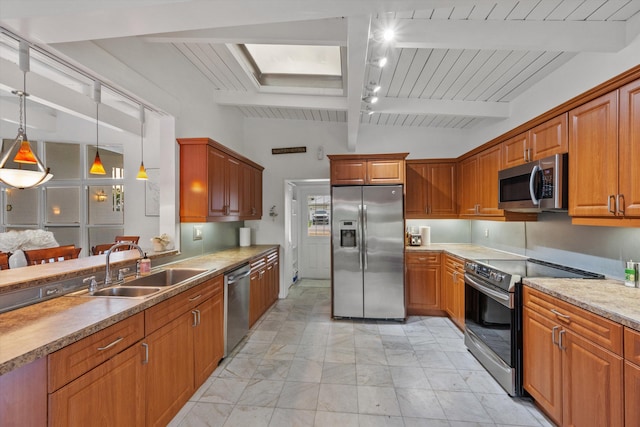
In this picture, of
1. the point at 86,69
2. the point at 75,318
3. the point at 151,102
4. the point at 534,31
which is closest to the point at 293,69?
the point at 151,102

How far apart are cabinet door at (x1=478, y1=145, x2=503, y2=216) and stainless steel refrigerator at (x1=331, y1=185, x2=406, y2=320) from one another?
94cm

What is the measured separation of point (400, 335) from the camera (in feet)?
10.7

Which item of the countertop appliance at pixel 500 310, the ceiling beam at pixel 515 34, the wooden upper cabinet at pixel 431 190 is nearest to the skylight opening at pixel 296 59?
the ceiling beam at pixel 515 34

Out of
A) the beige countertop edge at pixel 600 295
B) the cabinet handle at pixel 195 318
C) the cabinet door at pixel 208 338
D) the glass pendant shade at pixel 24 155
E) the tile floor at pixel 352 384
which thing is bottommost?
the tile floor at pixel 352 384

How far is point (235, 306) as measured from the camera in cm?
287

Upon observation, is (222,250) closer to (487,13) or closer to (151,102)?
(151,102)

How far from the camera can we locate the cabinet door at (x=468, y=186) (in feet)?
11.5

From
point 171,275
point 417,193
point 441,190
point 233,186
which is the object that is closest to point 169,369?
point 171,275

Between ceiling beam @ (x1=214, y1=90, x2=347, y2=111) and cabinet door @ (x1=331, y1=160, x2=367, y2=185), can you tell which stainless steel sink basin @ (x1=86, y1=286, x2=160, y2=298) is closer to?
cabinet door @ (x1=331, y1=160, x2=367, y2=185)

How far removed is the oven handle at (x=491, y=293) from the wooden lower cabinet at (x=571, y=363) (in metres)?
0.11

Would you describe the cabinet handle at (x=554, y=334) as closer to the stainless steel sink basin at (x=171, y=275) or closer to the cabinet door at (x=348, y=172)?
the cabinet door at (x=348, y=172)

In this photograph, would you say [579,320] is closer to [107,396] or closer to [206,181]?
[107,396]

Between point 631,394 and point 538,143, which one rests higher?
point 538,143

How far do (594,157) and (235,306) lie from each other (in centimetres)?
321
